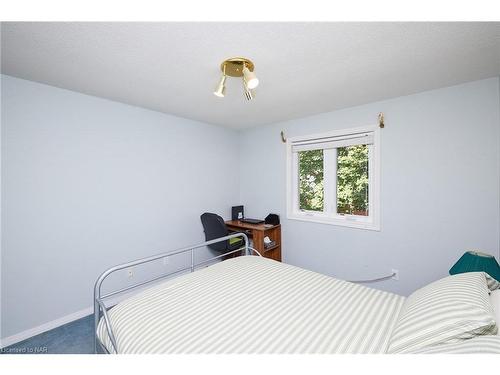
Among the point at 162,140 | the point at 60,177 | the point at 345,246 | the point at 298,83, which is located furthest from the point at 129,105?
the point at 345,246

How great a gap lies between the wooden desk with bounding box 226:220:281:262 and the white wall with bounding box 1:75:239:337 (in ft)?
2.49

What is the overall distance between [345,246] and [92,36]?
2.92 metres

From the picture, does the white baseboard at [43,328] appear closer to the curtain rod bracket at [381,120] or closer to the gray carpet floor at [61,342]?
the gray carpet floor at [61,342]

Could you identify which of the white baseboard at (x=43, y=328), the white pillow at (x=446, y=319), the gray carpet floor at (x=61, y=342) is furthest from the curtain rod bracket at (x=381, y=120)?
the white baseboard at (x=43, y=328)

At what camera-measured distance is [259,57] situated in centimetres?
143

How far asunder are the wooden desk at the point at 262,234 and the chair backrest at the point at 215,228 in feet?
1.26

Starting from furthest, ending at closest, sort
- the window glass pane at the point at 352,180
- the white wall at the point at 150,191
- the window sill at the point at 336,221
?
the window glass pane at the point at 352,180
the window sill at the point at 336,221
the white wall at the point at 150,191

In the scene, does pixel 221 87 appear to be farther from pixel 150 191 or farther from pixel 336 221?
pixel 336 221

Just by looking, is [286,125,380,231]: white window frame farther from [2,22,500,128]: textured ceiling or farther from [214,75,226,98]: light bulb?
[214,75,226,98]: light bulb

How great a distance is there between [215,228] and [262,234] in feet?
1.99

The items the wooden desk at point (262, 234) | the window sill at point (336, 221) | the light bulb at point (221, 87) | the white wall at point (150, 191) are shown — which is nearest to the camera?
the light bulb at point (221, 87)

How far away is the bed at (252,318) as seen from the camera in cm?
92
